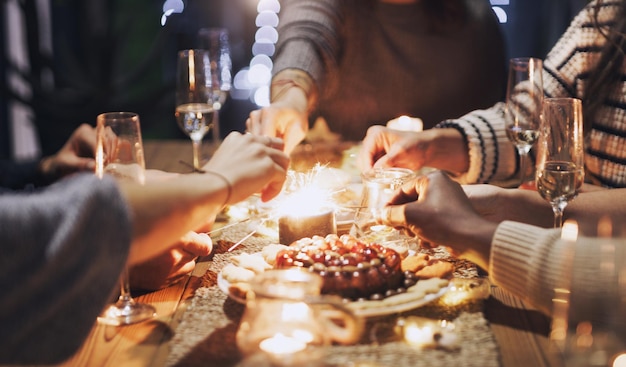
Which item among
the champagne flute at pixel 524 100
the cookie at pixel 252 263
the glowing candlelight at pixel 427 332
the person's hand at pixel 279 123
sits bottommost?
the glowing candlelight at pixel 427 332

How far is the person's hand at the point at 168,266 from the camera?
1396 millimetres

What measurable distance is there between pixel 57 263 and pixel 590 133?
1.64 m

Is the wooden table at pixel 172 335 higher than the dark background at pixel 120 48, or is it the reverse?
the dark background at pixel 120 48

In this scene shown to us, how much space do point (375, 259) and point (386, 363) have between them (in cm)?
25

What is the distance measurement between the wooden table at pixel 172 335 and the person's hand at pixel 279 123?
31.8 inches

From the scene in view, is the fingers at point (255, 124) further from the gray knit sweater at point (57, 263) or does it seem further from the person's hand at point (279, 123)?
the gray knit sweater at point (57, 263)

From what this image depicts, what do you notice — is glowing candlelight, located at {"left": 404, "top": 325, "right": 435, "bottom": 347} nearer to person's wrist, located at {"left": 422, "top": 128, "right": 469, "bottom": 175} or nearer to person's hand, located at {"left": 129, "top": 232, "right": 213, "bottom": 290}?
person's hand, located at {"left": 129, "top": 232, "right": 213, "bottom": 290}

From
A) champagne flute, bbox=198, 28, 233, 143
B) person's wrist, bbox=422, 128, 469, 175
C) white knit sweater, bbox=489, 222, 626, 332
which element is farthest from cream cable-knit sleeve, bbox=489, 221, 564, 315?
champagne flute, bbox=198, 28, 233, 143

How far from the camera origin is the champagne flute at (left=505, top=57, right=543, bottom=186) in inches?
72.7

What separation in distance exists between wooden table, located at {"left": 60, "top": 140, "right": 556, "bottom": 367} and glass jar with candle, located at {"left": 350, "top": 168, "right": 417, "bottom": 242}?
333 mm

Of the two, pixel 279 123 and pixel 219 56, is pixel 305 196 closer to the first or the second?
pixel 279 123

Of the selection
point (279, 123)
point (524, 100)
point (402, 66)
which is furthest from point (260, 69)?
point (524, 100)

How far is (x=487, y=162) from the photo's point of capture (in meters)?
2.19

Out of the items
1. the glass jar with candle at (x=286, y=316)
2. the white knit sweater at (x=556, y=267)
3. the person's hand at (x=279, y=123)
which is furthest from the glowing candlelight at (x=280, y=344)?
the person's hand at (x=279, y=123)
